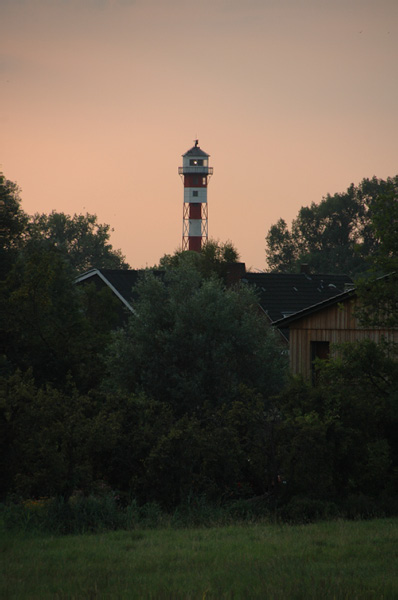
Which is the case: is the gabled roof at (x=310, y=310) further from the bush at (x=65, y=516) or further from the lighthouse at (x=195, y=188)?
the lighthouse at (x=195, y=188)

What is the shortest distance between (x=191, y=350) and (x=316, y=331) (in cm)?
673

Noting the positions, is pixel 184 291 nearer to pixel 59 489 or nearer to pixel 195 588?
pixel 59 489

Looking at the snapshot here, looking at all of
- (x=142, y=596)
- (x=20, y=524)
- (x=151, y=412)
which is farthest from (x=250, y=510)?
(x=142, y=596)

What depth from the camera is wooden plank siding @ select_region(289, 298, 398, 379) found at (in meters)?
25.8

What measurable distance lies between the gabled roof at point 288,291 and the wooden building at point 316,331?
596 inches

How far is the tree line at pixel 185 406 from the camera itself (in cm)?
1530

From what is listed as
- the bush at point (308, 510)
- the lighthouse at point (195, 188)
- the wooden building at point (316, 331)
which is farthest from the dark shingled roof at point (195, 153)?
the bush at point (308, 510)

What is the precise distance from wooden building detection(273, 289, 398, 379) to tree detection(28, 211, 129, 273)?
72.8m

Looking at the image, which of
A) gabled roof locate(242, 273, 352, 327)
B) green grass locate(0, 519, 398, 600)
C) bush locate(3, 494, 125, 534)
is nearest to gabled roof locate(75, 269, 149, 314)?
gabled roof locate(242, 273, 352, 327)

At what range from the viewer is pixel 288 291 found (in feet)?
157

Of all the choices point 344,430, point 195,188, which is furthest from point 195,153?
point 344,430

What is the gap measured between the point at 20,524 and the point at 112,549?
8.46 feet

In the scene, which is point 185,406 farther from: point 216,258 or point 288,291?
point 288,291

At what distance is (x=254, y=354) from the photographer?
22766 mm
